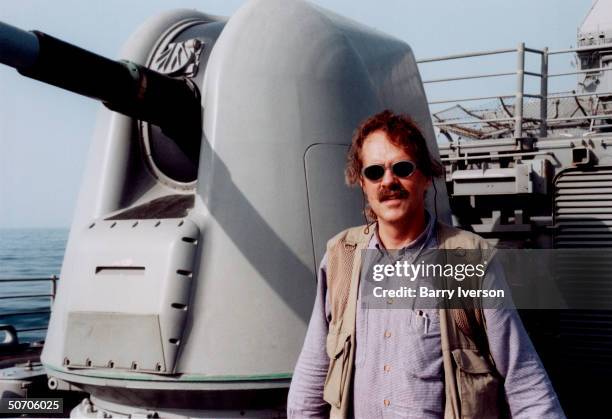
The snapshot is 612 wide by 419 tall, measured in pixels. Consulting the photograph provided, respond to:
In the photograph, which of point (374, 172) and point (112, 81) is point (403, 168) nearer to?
point (374, 172)

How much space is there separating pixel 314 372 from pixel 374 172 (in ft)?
1.88

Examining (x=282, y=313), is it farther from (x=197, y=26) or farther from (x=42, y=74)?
(x=197, y=26)

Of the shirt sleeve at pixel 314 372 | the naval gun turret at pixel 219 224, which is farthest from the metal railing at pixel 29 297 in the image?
the shirt sleeve at pixel 314 372

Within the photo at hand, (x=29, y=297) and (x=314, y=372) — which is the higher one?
(x=29, y=297)

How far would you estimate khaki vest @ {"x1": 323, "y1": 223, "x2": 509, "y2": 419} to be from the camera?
197cm

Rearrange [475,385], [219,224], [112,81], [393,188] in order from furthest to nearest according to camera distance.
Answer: [219,224] → [112,81] → [393,188] → [475,385]

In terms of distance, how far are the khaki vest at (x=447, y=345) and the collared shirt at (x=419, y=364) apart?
27 millimetres

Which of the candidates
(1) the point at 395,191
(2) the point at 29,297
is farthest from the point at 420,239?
(2) the point at 29,297

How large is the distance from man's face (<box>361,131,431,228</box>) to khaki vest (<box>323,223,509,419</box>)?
120 mm

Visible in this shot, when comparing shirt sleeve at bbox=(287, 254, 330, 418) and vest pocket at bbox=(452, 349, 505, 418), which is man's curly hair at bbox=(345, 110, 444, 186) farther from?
vest pocket at bbox=(452, 349, 505, 418)

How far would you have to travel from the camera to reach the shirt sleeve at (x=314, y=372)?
2.24 meters

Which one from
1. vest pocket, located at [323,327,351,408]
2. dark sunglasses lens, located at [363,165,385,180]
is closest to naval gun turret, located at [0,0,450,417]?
vest pocket, located at [323,327,351,408]

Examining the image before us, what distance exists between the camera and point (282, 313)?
3875 millimetres

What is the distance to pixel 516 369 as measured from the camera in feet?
6.56
